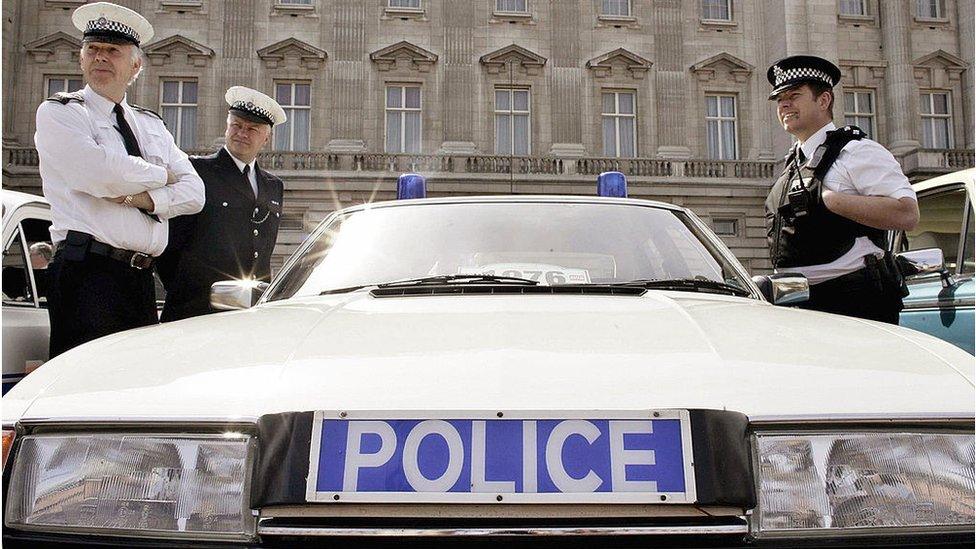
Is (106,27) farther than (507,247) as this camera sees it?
Yes

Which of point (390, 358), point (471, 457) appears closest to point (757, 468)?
point (471, 457)

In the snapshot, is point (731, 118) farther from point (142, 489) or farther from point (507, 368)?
point (142, 489)

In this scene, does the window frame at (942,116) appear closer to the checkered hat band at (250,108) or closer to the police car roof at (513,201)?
the checkered hat band at (250,108)

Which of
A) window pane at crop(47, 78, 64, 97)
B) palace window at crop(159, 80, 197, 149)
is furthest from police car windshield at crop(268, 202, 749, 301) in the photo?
window pane at crop(47, 78, 64, 97)

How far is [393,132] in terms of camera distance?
21406 millimetres

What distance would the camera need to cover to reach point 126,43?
3039 mm

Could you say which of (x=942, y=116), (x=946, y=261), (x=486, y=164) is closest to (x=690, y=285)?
(x=946, y=261)

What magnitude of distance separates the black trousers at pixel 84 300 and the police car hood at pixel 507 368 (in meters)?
1.30

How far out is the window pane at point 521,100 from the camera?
2181cm

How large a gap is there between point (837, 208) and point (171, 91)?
21.5 m

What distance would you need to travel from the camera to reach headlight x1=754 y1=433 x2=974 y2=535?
1131 millimetres

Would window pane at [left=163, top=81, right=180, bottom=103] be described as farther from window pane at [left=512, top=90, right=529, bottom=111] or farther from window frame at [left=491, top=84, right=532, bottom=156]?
window pane at [left=512, top=90, right=529, bottom=111]

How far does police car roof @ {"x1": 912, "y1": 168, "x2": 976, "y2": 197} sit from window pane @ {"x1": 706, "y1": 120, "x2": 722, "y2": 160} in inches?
724

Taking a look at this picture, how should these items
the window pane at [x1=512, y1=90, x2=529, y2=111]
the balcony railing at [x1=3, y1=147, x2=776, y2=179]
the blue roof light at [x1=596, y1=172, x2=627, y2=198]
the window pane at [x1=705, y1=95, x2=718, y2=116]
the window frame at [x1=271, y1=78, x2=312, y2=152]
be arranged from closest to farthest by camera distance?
1. the blue roof light at [x1=596, y1=172, x2=627, y2=198]
2. the balcony railing at [x1=3, y1=147, x2=776, y2=179]
3. the window frame at [x1=271, y1=78, x2=312, y2=152]
4. the window pane at [x1=512, y1=90, x2=529, y2=111]
5. the window pane at [x1=705, y1=95, x2=718, y2=116]
